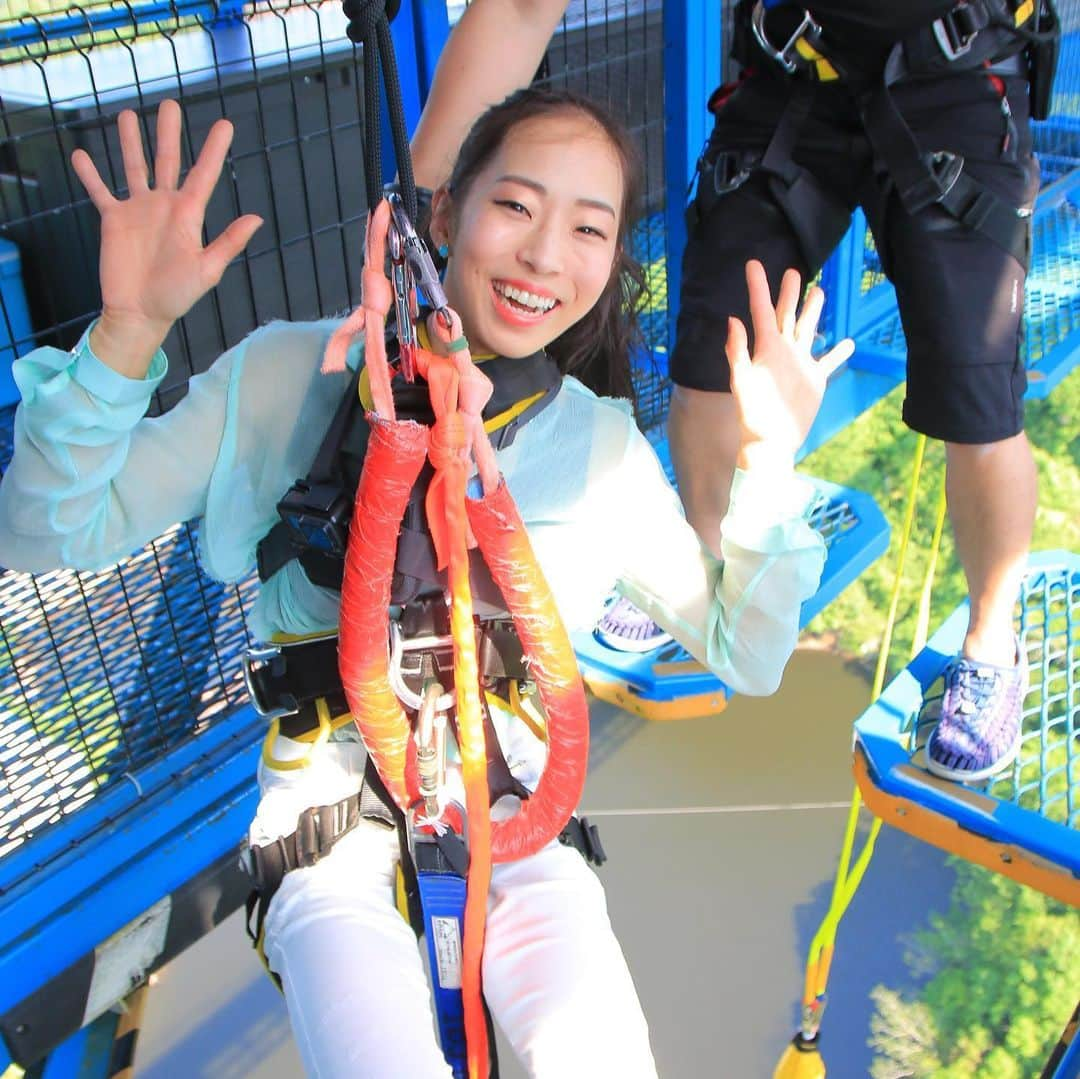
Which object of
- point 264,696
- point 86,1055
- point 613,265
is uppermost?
point 613,265

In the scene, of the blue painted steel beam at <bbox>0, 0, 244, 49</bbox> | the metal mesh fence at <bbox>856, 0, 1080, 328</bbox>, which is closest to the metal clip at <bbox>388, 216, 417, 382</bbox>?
the blue painted steel beam at <bbox>0, 0, 244, 49</bbox>

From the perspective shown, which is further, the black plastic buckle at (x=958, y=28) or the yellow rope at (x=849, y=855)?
the yellow rope at (x=849, y=855)

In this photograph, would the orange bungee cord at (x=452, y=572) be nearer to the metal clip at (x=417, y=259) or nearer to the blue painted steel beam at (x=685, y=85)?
the metal clip at (x=417, y=259)

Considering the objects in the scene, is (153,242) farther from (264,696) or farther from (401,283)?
(264,696)

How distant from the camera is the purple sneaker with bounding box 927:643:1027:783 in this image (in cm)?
158

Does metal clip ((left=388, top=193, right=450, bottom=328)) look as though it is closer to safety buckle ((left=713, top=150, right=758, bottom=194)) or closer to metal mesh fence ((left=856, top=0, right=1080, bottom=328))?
safety buckle ((left=713, top=150, right=758, bottom=194))

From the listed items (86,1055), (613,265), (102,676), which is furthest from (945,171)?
(86,1055)

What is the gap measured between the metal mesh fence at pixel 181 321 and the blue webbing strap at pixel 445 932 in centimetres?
82

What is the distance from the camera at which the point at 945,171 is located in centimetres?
154

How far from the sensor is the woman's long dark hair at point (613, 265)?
1.09m

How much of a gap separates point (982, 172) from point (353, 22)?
3.45 feet

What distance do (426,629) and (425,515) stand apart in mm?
130

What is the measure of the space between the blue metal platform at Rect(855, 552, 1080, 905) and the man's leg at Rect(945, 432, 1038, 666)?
103 millimetres

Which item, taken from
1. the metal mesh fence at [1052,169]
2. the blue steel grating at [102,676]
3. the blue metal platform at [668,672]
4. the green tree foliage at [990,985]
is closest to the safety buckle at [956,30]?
the blue metal platform at [668,672]
